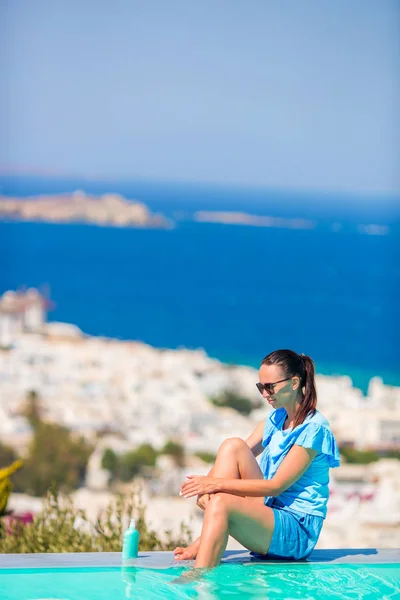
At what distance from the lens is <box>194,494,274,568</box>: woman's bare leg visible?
2.46 meters

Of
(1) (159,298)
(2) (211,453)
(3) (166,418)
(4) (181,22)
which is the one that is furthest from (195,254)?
(2) (211,453)

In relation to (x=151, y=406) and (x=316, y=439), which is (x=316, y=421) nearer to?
(x=316, y=439)

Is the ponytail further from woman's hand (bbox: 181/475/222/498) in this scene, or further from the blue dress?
woman's hand (bbox: 181/475/222/498)

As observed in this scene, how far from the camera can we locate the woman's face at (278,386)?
8.57 feet

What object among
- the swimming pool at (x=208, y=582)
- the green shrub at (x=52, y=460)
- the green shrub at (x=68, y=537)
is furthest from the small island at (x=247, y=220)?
the swimming pool at (x=208, y=582)

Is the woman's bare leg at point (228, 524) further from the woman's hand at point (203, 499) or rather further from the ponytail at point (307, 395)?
the ponytail at point (307, 395)

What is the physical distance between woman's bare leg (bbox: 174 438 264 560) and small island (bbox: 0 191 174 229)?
68.2ft

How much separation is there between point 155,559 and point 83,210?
22210 millimetres

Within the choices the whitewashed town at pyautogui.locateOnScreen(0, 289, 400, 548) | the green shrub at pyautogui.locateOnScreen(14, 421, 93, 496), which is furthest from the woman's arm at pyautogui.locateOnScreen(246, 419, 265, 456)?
the green shrub at pyautogui.locateOnScreen(14, 421, 93, 496)

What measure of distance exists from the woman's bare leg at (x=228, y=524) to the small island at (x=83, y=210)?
20.9 m

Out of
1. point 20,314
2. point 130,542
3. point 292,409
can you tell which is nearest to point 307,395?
point 292,409

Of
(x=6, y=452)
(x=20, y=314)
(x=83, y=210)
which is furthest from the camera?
(x=83, y=210)

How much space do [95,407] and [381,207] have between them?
8.38m

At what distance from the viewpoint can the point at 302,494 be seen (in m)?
2.66
